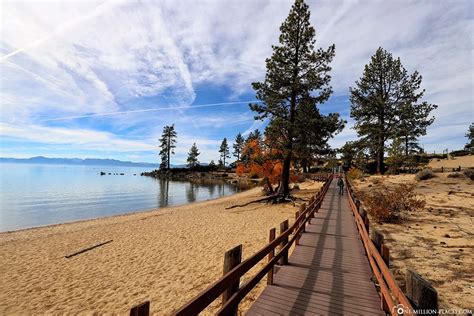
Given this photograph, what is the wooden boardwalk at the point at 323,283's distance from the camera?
469 centimetres

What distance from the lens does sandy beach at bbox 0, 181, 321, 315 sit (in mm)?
7367

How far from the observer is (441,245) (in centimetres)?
905

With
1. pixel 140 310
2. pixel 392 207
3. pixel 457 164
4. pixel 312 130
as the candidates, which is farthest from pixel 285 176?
pixel 457 164

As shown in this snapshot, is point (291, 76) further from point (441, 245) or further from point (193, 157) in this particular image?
point (193, 157)

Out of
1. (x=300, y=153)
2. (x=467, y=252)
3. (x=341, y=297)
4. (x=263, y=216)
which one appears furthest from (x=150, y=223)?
(x=467, y=252)

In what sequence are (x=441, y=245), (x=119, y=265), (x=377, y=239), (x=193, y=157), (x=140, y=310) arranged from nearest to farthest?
1. (x=140, y=310)
2. (x=377, y=239)
3. (x=441, y=245)
4. (x=119, y=265)
5. (x=193, y=157)

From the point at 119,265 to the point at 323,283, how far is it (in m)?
8.47

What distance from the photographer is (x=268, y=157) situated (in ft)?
72.3

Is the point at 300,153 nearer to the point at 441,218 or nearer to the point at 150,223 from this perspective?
the point at 441,218

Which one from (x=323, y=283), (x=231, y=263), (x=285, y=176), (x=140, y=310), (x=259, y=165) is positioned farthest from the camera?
(x=259, y=165)

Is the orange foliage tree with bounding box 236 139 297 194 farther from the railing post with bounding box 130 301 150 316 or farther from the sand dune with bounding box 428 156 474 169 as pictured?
the sand dune with bounding box 428 156 474 169

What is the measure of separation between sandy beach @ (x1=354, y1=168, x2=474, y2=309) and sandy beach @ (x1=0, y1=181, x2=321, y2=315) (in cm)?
475

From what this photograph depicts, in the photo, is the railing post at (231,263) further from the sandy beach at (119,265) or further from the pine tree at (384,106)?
the pine tree at (384,106)

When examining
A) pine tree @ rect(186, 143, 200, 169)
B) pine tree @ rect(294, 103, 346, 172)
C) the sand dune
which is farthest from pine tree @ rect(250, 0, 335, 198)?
pine tree @ rect(186, 143, 200, 169)
